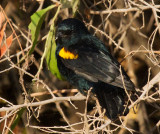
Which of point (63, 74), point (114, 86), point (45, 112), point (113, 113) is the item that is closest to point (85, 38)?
point (63, 74)

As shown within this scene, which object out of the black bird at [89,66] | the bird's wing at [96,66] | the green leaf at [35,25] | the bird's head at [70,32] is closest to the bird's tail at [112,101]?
the black bird at [89,66]

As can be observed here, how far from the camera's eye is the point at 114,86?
3.21 metres

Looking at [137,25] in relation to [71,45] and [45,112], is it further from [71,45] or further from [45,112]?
[45,112]

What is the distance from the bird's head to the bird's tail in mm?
648

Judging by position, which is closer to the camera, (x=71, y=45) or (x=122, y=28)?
(x=71, y=45)

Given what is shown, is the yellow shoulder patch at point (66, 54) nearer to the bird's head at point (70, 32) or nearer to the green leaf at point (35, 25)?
the bird's head at point (70, 32)

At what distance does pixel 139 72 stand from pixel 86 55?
1.40 m

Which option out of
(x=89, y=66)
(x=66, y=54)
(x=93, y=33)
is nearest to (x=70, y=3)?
(x=66, y=54)

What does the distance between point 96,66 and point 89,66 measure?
9 cm

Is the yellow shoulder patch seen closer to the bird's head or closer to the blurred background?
the bird's head

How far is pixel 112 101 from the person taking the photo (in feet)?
→ 10.0

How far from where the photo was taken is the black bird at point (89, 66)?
3033 mm

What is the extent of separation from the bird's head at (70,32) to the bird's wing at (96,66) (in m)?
0.23

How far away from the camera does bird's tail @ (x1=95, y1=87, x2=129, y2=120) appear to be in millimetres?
2888
